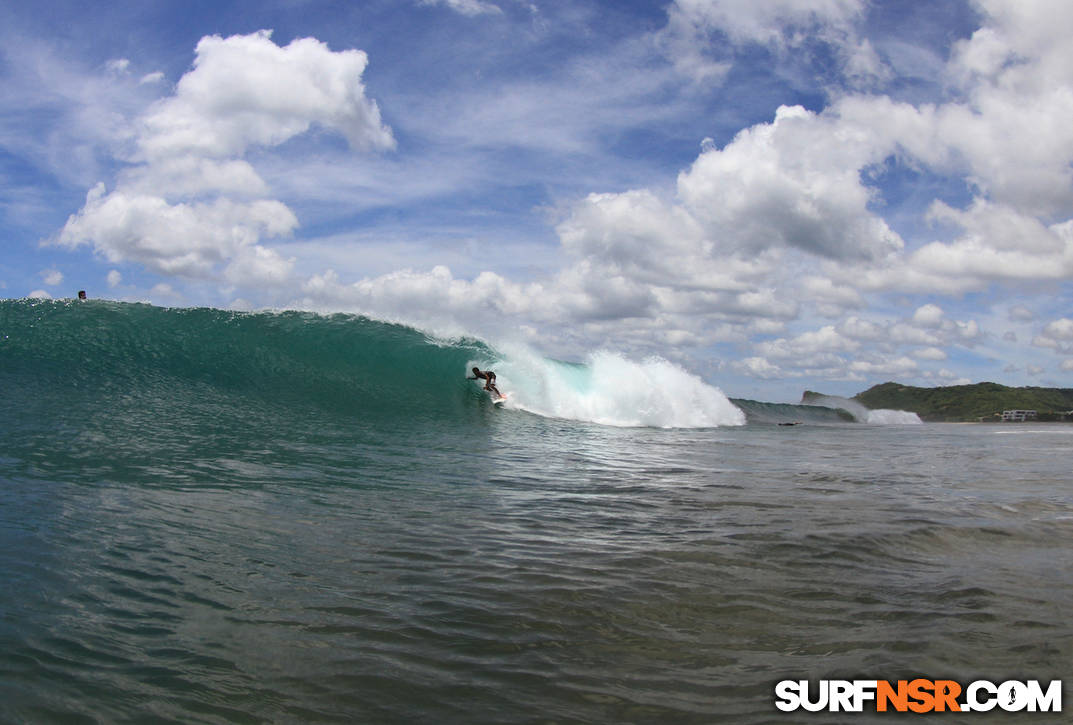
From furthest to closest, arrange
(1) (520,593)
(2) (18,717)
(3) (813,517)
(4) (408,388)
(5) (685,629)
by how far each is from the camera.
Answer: (4) (408,388), (3) (813,517), (1) (520,593), (5) (685,629), (2) (18,717)

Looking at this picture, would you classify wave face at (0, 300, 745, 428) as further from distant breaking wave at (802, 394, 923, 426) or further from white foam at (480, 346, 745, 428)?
distant breaking wave at (802, 394, 923, 426)

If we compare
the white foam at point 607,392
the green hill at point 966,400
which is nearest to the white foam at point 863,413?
the green hill at point 966,400

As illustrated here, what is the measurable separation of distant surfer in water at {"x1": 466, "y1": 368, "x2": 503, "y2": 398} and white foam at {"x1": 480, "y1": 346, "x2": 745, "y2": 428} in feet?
1.37

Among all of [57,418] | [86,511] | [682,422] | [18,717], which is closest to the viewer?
[18,717]

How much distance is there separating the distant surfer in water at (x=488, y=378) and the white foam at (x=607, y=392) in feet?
1.37

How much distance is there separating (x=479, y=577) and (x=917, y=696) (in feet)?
7.62

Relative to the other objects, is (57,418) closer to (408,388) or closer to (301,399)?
(301,399)

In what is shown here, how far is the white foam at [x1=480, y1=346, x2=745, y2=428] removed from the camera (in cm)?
1902

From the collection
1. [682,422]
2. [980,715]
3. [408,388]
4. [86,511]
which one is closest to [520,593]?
[980,715]

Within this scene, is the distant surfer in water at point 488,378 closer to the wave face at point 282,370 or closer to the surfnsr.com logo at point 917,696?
the wave face at point 282,370

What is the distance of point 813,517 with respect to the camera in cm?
597

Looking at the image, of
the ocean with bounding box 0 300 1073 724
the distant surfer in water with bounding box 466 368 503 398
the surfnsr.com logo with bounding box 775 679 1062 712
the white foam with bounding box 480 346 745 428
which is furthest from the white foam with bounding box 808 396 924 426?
the surfnsr.com logo with bounding box 775 679 1062 712

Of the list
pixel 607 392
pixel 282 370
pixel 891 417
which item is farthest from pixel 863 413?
pixel 282 370

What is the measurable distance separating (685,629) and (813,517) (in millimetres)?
3221
